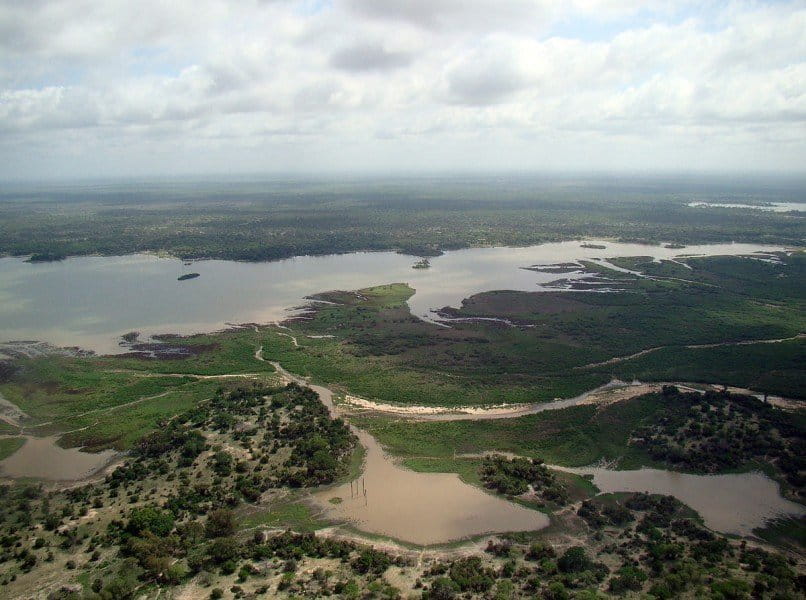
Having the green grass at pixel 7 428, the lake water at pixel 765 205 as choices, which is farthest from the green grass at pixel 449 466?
the lake water at pixel 765 205

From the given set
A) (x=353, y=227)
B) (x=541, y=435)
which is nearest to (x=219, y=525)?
(x=541, y=435)

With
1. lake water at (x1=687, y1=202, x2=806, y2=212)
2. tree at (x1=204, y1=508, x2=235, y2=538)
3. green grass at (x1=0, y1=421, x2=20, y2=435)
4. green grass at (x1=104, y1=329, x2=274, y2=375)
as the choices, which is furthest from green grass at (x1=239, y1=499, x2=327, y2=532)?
lake water at (x1=687, y1=202, x2=806, y2=212)

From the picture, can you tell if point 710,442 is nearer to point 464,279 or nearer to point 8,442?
point 8,442

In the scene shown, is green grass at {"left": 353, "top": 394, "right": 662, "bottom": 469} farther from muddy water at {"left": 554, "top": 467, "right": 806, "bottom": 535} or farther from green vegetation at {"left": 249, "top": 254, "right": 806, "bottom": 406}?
green vegetation at {"left": 249, "top": 254, "right": 806, "bottom": 406}

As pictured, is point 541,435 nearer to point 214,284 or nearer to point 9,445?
point 9,445

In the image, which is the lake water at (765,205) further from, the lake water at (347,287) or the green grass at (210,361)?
the green grass at (210,361)

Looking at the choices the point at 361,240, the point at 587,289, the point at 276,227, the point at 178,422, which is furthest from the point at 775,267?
the point at 276,227
